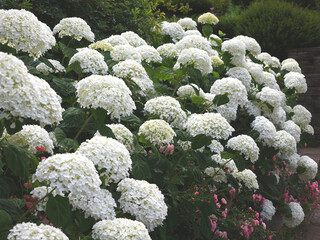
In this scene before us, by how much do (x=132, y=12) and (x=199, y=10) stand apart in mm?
8142

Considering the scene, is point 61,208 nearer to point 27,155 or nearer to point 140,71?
point 27,155

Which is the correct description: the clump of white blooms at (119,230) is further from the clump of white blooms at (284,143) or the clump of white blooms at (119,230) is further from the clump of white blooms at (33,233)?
the clump of white blooms at (284,143)

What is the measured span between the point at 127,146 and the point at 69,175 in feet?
3.46

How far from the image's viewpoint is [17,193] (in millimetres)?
2355

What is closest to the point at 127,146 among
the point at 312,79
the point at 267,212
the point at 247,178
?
the point at 247,178

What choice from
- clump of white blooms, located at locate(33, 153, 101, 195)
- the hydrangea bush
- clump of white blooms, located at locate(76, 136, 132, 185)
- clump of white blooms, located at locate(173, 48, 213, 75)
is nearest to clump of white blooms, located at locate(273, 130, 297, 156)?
the hydrangea bush

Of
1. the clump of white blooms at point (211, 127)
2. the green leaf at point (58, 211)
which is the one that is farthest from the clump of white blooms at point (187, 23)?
the green leaf at point (58, 211)

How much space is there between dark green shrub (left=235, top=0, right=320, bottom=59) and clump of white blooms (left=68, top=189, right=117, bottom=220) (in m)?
8.51

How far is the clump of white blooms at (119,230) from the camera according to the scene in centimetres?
193

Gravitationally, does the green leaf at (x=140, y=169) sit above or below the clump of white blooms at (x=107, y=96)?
below

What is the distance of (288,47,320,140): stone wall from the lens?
30.9ft

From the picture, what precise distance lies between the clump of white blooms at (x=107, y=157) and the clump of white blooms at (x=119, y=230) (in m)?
0.26

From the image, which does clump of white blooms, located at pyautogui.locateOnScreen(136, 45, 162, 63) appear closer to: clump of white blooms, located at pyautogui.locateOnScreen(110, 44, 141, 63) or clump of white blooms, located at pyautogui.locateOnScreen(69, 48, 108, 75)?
clump of white blooms, located at pyautogui.locateOnScreen(110, 44, 141, 63)

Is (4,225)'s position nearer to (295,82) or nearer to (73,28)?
(73,28)
